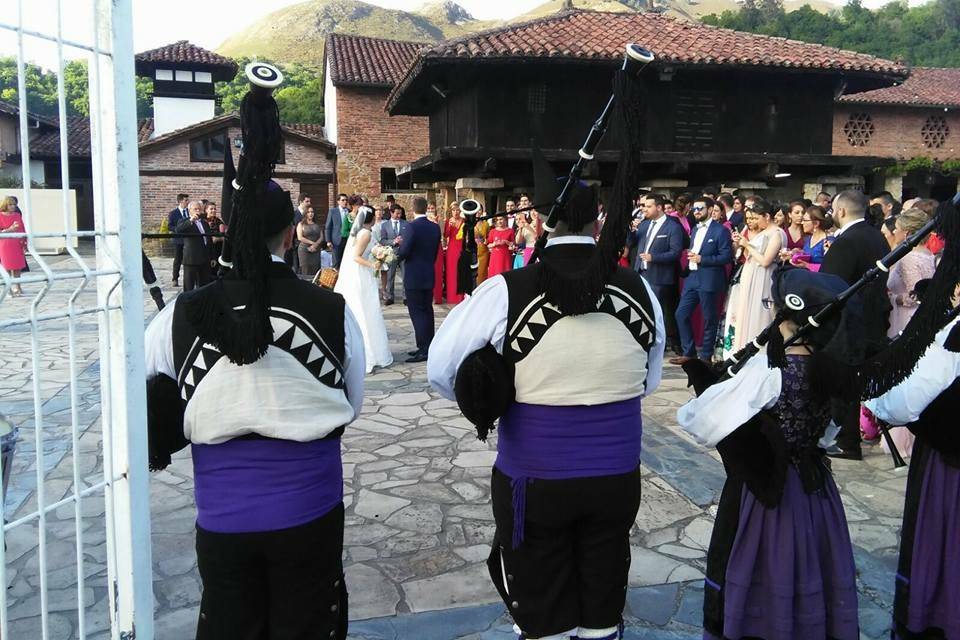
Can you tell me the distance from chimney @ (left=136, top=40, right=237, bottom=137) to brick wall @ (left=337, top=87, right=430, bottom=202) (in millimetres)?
8622

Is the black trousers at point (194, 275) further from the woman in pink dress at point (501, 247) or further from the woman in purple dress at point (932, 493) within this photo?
the woman in purple dress at point (932, 493)

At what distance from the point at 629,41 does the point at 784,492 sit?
55.9 ft

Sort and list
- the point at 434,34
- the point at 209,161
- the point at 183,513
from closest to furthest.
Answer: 1. the point at 183,513
2. the point at 209,161
3. the point at 434,34

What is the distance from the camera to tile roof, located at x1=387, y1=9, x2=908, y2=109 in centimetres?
1658

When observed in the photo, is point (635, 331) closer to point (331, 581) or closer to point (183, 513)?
point (331, 581)

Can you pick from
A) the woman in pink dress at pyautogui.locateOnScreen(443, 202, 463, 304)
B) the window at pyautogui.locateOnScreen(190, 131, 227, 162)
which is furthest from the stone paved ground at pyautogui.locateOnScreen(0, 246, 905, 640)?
the window at pyautogui.locateOnScreen(190, 131, 227, 162)

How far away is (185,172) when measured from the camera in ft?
103

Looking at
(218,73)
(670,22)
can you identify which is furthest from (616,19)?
(218,73)

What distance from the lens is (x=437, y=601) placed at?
375 centimetres

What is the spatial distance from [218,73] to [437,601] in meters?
37.9

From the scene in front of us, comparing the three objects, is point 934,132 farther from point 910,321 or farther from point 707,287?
point 910,321

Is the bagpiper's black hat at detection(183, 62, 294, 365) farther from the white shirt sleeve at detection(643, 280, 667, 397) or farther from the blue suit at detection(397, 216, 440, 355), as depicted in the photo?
the blue suit at detection(397, 216, 440, 355)

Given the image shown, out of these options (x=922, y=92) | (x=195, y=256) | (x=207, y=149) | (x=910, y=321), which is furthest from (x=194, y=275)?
(x=922, y=92)

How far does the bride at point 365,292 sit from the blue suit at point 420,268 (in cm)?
44
